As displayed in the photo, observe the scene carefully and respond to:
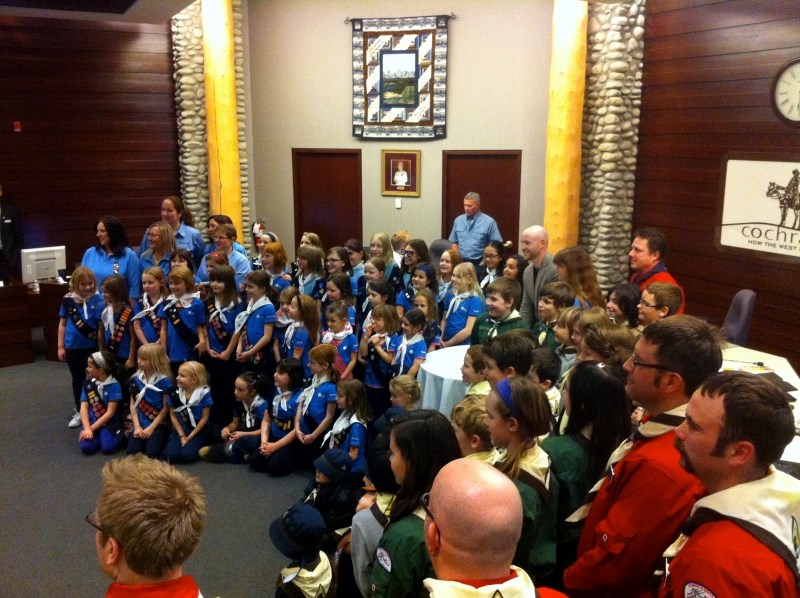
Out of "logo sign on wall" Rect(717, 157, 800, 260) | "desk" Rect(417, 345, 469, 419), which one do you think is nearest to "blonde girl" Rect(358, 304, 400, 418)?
"desk" Rect(417, 345, 469, 419)

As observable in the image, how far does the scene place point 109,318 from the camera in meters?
5.52

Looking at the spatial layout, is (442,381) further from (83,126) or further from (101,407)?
(83,126)

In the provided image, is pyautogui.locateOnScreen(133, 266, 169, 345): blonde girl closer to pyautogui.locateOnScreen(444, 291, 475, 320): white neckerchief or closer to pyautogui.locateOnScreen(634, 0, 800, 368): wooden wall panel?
pyautogui.locateOnScreen(444, 291, 475, 320): white neckerchief

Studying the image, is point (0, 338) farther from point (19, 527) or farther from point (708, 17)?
point (708, 17)

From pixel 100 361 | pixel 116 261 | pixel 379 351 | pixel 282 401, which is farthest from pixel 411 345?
pixel 116 261

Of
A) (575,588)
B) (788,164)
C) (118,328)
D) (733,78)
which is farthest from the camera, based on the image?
(733,78)

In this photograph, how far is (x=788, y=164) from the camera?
6.16 metres

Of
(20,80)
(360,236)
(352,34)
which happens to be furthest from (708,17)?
(20,80)

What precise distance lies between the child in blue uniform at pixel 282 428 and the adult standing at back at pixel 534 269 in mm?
1723

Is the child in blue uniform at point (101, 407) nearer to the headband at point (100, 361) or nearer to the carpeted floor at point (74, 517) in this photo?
the headband at point (100, 361)

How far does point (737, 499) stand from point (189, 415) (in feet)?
13.5

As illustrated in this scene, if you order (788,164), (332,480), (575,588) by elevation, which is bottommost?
(332,480)

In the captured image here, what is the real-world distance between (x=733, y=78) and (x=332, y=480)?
18.4 ft

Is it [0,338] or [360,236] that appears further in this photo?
[360,236]
